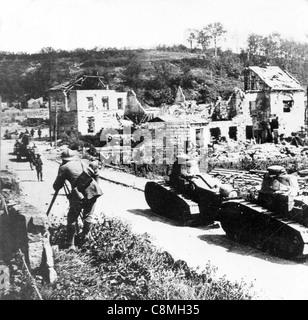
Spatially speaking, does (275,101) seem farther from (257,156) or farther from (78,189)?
(78,189)

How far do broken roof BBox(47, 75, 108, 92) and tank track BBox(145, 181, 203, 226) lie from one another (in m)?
2.37

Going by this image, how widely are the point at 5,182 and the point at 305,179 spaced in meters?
7.20

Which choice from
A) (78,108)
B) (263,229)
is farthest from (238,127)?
(78,108)

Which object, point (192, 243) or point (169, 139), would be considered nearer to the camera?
point (192, 243)

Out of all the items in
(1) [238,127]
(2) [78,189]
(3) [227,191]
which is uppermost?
(1) [238,127]

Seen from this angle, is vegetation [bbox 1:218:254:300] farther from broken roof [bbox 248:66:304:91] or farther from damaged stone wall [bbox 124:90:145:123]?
broken roof [bbox 248:66:304:91]

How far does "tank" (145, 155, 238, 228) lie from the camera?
26.9 ft

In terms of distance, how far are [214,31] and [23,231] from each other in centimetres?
426

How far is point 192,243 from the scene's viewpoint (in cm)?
749
